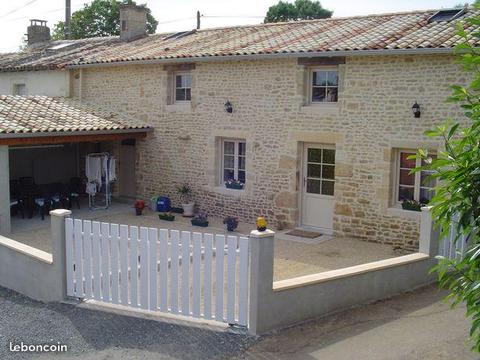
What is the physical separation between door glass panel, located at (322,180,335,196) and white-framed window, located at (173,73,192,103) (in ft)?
14.3

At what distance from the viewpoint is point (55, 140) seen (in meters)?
12.8

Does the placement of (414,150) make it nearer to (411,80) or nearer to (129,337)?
(411,80)

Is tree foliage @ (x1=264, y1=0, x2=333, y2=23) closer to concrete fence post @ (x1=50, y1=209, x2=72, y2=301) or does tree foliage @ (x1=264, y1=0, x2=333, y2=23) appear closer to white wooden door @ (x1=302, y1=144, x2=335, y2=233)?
white wooden door @ (x1=302, y1=144, x2=335, y2=233)

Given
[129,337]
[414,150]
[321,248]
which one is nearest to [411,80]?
[414,150]

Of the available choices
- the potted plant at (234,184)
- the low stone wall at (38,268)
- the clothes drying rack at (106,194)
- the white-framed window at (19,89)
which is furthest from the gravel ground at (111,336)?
the white-framed window at (19,89)

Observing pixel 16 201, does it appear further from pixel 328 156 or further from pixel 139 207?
pixel 328 156

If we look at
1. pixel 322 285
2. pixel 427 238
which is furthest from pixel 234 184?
pixel 322 285

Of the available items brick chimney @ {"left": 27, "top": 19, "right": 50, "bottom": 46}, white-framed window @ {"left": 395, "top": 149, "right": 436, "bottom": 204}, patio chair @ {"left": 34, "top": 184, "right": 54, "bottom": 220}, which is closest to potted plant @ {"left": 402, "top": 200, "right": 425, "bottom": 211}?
white-framed window @ {"left": 395, "top": 149, "right": 436, "bottom": 204}

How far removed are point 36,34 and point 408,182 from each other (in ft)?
60.1

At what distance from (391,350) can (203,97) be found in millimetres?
9193

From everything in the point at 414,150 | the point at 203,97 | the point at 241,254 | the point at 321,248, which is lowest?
the point at 321,248

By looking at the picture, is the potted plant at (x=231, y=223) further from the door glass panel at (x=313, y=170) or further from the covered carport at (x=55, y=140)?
the covered carport at (x=55, y=140)

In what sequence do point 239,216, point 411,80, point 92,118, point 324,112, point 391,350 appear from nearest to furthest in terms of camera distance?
point 391,350, point 411,80, point 324,112, point 239,216, point 92,118

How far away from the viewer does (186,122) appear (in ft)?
46.9
